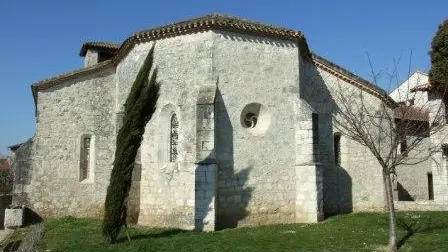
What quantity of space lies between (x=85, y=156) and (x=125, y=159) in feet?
23.9

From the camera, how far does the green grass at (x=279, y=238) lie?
11.3 meters

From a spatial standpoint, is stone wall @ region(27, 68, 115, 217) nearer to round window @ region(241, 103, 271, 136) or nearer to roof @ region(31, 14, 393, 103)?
roof @ region(31, 14, 393, 103)

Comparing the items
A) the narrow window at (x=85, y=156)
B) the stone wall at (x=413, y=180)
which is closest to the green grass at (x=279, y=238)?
the narrow window at (x=85, y=156)

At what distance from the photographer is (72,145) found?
61.8 feet

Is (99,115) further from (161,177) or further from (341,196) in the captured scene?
(341,196)

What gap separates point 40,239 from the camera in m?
13.8

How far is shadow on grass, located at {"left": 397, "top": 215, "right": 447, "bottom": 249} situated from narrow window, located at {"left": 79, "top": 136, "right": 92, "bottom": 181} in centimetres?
1225

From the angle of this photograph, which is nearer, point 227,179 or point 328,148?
point 227,179

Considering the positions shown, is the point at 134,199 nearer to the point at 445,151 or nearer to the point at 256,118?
the point at 256,118

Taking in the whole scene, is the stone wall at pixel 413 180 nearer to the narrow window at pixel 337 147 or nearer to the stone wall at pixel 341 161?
the stone wall at pixel 341 161

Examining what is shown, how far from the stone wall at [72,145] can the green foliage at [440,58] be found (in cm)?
1468

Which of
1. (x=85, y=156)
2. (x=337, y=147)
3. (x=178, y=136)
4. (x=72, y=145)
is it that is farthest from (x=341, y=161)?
(x=72, y=145)

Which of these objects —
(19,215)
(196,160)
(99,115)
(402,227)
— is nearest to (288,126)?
(196,160)

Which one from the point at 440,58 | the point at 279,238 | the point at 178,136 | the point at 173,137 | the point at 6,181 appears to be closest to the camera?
the point at 279,238
